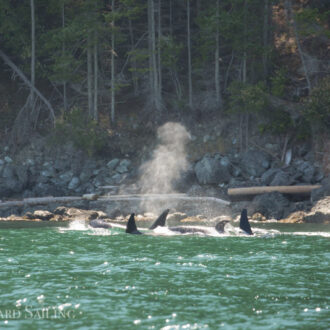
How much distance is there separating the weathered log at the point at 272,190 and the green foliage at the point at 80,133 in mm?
12576

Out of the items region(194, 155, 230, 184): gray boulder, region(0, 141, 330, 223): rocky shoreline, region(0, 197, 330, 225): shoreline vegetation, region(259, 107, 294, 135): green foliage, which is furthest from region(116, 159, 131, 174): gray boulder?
region(259, 107, 294, 135): green foliage

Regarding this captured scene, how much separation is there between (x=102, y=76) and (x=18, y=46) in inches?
284

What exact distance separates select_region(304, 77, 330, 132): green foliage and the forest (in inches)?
2.5

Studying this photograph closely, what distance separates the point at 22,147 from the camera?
1656 inches

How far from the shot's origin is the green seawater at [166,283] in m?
8.62

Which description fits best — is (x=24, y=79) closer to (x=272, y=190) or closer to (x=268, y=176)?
(x=268, y=176)

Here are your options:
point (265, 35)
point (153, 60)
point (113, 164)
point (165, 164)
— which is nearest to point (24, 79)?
point (153, 60)

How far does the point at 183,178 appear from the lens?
35.3 m

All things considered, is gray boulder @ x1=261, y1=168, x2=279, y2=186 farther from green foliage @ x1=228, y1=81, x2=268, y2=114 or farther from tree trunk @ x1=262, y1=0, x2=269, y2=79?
tree trunk @ x1=262, y1=0, x2=269, y2=79

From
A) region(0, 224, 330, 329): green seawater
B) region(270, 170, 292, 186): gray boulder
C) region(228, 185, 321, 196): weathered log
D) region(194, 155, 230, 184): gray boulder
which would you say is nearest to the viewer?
region(0, 224, 330, 329): green seawater

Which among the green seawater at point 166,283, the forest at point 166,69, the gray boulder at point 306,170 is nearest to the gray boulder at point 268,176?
the gray boulder at point 306,170

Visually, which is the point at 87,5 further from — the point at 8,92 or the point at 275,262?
the point at 275,262

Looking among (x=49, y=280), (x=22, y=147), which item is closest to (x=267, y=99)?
(x=22, y=147)

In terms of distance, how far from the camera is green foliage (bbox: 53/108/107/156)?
128 ft
